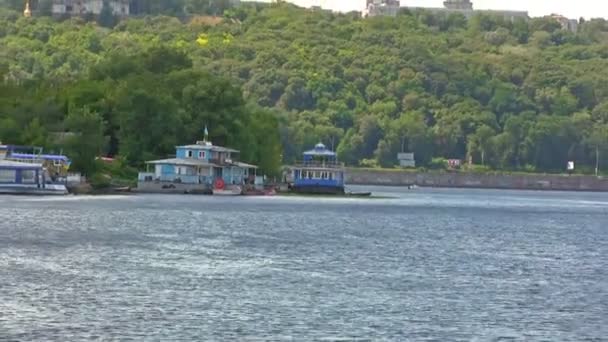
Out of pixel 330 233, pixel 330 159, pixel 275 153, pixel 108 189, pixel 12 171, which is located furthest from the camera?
pixel 275 153

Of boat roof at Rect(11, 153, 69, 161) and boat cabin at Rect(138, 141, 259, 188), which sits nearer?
boat roof at Rect(11, 153, 69, 161)

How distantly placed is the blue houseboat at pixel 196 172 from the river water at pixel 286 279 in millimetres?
29256

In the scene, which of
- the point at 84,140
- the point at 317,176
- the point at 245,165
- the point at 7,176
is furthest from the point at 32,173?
the point at 317,176

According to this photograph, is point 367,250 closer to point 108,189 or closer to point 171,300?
point 171,300

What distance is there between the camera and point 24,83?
146 metres

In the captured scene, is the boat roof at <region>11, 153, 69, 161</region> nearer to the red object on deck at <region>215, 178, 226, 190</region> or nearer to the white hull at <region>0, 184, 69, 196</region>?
the white hull at <region>0, 184, 69, 196</region>

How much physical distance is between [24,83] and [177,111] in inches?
990

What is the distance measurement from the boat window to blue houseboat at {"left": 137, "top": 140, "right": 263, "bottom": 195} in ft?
40.8

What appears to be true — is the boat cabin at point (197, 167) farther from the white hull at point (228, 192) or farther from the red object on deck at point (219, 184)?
the white hull at point (228, 192)

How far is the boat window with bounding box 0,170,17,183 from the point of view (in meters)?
107

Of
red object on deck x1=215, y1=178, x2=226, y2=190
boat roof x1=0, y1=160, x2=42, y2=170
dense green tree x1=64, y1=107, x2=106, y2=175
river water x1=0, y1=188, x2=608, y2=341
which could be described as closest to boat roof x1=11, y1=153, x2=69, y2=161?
dense green tree x1=64, y1=107, x2=106, y2=175

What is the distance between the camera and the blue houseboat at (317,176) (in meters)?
129

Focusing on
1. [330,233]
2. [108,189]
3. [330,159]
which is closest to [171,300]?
[330,233]

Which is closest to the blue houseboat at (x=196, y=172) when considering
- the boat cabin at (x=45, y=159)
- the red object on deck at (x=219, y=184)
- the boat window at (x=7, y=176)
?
the red object on deck at (x=219, y=184)
